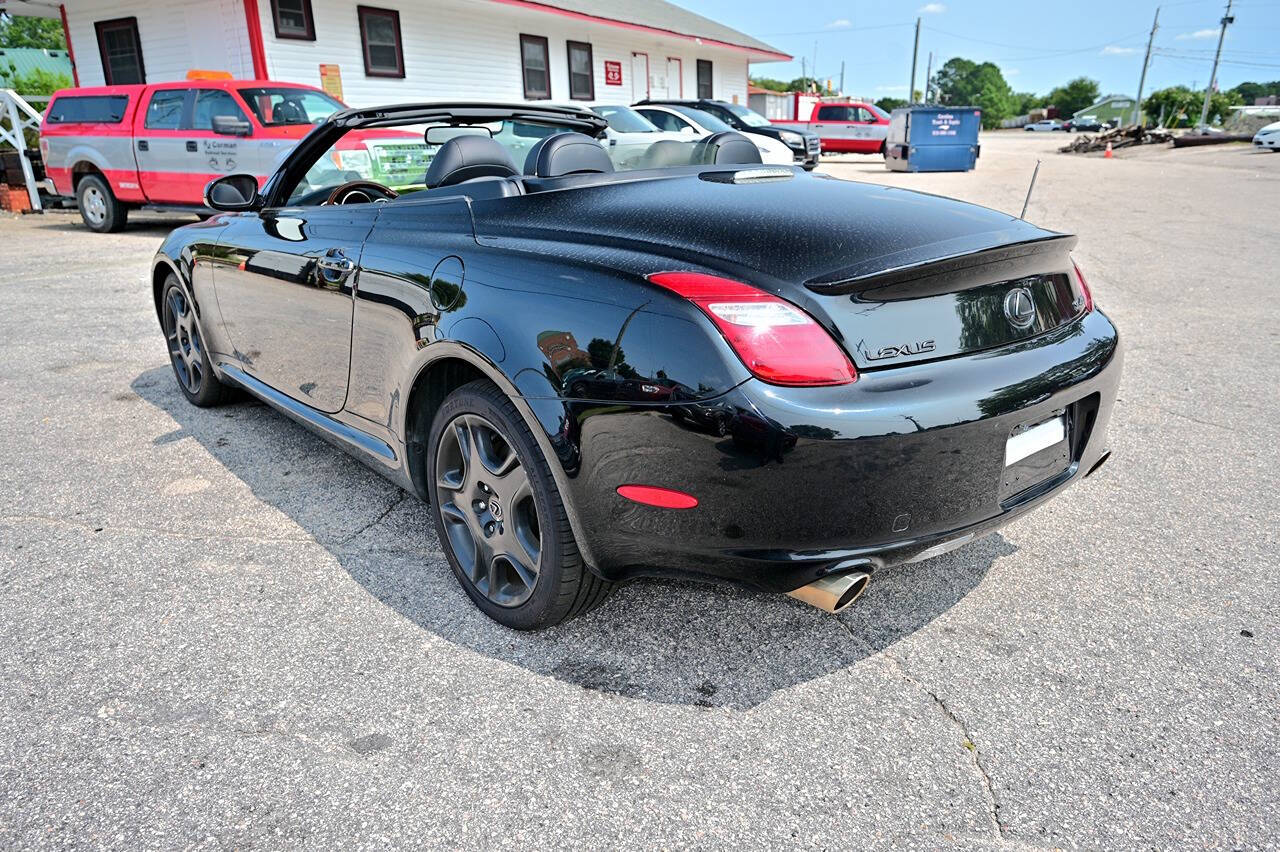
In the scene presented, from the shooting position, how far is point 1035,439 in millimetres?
2270

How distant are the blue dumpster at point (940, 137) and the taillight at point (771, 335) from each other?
2219cm

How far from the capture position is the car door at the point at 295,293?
9.98 ft

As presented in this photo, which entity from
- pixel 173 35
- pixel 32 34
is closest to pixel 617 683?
pixel 173 35

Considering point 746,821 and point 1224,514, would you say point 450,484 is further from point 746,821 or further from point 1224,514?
point 1224,514

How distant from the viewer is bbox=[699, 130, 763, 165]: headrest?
3.40 m

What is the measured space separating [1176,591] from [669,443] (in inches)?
70.8

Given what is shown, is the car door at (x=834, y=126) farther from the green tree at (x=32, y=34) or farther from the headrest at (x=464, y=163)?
the green tree at (x=32, y=34)

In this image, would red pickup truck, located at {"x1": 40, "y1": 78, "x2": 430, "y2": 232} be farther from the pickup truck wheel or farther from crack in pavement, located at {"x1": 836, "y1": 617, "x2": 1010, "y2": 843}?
crack in pavement, located at {"x1": 836, "y1": 617, "x2": 1010, "y2": 843}

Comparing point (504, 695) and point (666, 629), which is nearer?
point (504, 695)

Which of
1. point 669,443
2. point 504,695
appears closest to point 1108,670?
point 669,443

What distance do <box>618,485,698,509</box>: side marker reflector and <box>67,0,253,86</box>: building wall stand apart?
618 inches

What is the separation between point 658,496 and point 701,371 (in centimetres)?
32

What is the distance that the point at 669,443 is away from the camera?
2.02 meters

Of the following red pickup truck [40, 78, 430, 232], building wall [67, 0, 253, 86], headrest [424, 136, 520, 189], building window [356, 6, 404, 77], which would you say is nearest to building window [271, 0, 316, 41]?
building wall [67, 0, 253, 86]
